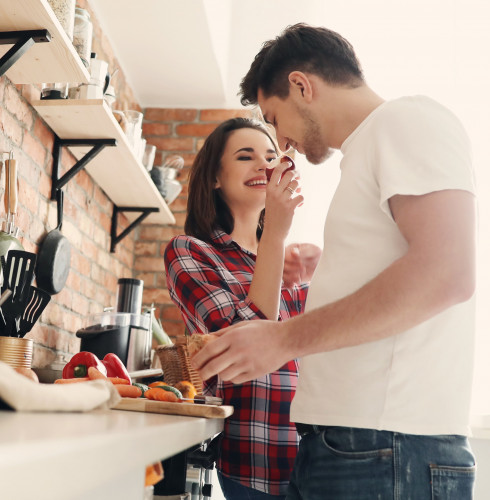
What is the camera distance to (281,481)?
1.26 meters

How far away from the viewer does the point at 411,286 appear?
801 millimetres

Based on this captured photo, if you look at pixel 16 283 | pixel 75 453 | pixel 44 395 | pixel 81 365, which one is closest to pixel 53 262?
pixel 16 283

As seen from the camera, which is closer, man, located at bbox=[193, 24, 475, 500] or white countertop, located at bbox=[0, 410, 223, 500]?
white countertop, located at bbox=[0, 410, 223, 500]

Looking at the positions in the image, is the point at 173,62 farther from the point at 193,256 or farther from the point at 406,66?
the point at 193,256

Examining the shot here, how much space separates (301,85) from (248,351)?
515 mm

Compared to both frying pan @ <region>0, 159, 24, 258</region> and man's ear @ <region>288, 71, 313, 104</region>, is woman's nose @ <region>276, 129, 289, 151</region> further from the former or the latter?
frying pan @ <region>0, 159, 24, 258</region>

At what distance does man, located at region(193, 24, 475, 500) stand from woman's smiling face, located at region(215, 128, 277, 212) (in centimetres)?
76

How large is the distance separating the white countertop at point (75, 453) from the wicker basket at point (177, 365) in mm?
1197

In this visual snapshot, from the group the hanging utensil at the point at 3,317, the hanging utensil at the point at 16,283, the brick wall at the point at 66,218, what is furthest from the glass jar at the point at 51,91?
the hanging utensil at the point at 3,317

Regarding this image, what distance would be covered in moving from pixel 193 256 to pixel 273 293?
217 mm

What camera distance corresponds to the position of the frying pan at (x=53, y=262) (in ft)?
6.79

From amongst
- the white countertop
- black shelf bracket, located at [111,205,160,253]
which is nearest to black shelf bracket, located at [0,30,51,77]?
the white countertop

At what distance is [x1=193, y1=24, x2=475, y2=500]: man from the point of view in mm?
811

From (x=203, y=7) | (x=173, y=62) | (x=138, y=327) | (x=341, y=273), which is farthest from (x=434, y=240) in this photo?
(x=173, y=62)
